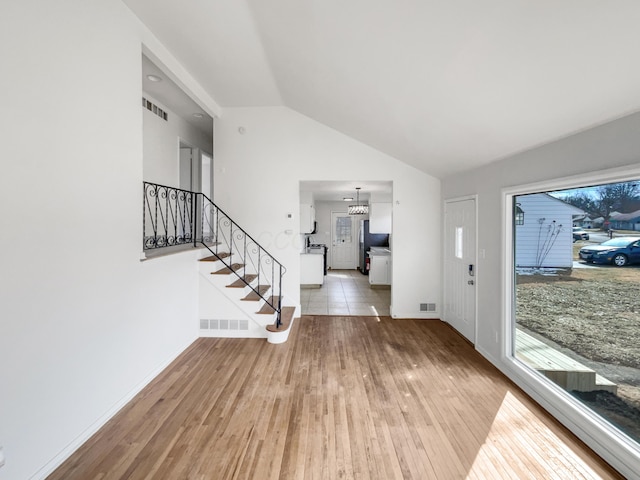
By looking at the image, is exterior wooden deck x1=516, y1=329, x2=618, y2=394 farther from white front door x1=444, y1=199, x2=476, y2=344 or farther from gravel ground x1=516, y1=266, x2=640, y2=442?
white front door x1=444, y1=199, x2=476, y2=344

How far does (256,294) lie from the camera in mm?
4578

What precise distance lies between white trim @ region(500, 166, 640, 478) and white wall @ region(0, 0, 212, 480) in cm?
374

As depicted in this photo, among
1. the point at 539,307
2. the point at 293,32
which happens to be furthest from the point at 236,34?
the point at 539,307

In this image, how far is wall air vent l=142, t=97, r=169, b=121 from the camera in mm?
4164

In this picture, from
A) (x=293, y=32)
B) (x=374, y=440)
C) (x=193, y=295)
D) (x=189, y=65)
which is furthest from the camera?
(x=193, y=295)

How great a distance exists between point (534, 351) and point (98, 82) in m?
4.63

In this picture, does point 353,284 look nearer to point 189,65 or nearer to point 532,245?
point 532,245

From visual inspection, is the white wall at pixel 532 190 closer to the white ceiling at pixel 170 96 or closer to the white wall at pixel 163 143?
the white ceiling at pixel 170 96

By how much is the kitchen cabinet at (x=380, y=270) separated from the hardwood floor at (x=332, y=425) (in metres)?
3.92

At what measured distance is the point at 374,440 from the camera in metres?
2.20

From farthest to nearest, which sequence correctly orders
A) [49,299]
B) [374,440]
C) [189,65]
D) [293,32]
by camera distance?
[189,65] → [293,32] → [374,440] → [49,299]

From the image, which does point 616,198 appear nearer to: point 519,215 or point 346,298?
point 519,215

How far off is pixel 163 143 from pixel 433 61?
4.14m

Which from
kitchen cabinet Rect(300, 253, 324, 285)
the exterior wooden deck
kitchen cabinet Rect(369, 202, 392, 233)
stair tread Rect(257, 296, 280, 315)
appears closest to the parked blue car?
the exterior wooden deck
